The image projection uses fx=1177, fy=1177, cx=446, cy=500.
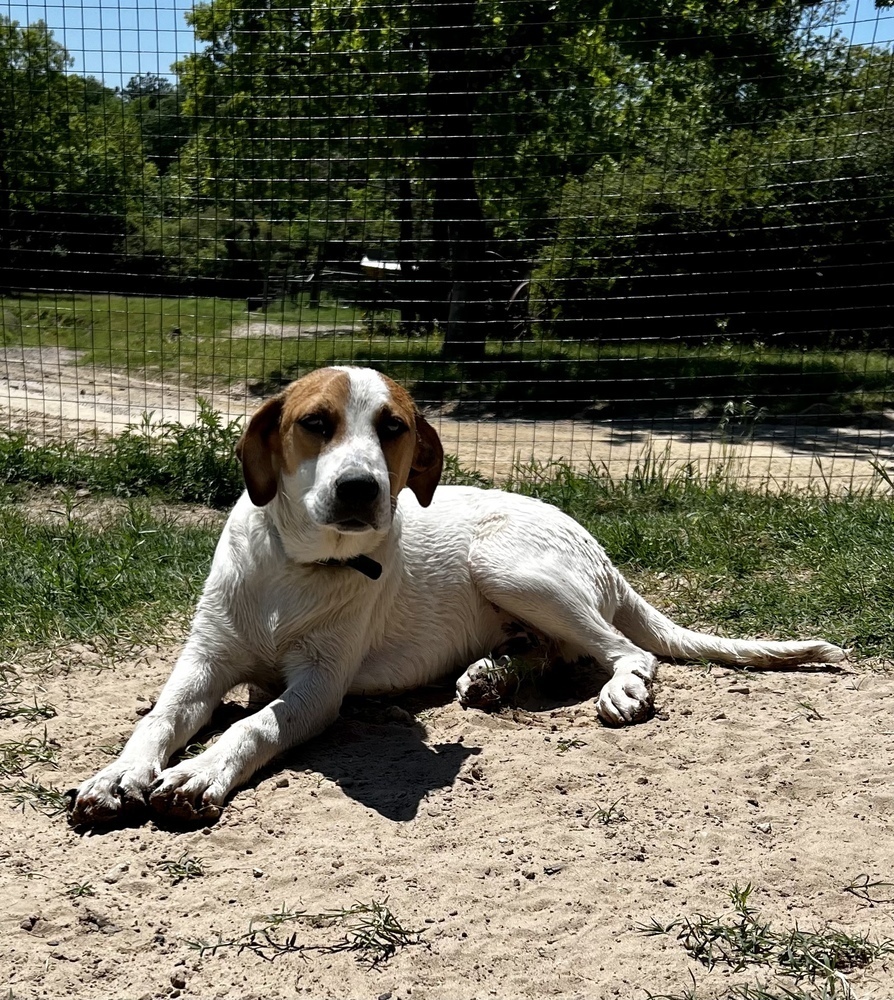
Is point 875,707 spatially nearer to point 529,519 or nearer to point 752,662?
point 752,662

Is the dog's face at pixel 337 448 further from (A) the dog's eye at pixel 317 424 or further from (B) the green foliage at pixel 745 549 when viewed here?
(B) the green foliage at pixel 745 549

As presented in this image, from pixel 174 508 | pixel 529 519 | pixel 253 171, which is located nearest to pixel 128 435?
pixel 174 508

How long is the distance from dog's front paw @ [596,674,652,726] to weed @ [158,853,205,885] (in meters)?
1.60

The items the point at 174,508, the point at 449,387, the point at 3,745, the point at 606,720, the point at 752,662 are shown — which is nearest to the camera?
the point at 3,745

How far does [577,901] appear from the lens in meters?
2.94

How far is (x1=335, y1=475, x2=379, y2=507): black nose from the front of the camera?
3.49 meters

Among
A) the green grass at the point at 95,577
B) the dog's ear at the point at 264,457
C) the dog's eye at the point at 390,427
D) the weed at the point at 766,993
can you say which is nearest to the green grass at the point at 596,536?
the green grass at the point at 95,577

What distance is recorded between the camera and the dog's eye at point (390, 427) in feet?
12.2

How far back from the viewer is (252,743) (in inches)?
140

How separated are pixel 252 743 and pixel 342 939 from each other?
37.0 inches

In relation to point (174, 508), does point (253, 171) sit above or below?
above

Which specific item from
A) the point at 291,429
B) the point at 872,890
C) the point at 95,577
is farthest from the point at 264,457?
the point at 872,890

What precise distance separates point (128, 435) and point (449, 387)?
200 inches

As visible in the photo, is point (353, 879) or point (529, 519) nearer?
point (353, 879)
